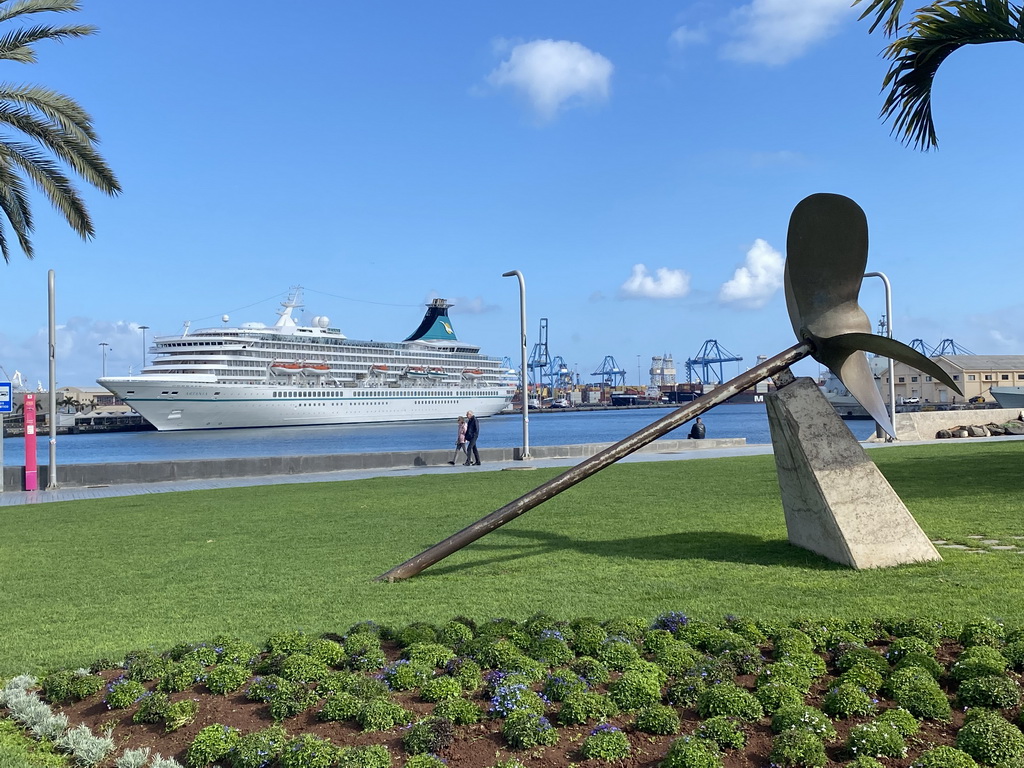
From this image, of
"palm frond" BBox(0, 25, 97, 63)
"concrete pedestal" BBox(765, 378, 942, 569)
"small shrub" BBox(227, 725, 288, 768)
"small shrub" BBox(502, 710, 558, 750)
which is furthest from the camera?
"palm frond" BBox(0, 25, 97, 63)

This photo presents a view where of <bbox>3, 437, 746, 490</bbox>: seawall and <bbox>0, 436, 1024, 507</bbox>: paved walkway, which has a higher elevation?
<bbox>3, 437, 746, 490</bbox>: seawall

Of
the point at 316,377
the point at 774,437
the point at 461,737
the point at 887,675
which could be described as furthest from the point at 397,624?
the point at 316,377

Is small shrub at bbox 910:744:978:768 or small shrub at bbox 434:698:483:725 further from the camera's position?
small shrub at bbox 434:698:483:725

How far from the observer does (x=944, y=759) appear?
2.73m

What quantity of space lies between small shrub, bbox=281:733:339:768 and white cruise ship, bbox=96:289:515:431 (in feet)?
182

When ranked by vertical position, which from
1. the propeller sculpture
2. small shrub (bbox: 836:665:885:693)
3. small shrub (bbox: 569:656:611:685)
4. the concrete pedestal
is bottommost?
small shrub (bbox: 569:656:611:685)

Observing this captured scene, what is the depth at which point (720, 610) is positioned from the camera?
4.82 metres

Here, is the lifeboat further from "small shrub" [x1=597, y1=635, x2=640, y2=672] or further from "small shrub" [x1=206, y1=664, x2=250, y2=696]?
"small shrub" [x1=597, y1=635, x2=640, y2=672]

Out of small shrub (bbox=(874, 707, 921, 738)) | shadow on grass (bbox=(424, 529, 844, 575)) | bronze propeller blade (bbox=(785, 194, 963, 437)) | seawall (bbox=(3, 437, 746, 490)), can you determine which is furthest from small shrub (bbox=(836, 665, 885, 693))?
seawall (bbox=(3, 437, 746, 490))

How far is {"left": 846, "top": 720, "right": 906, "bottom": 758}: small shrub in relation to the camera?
2.87m

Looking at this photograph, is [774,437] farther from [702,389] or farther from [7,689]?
[702,389]

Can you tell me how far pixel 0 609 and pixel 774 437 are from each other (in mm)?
5478

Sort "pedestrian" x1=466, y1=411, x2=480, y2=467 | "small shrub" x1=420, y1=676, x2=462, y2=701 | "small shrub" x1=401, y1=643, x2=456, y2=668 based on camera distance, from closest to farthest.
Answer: "small shrub" x1=420, y1=676, x2=462, y2=701, "small shrub" x1=401, y1=643, x2=456, y2=668, "pedestrian" x1=466, y1=411, x2=480, y2=467

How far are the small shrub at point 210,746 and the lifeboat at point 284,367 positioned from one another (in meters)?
57.1
